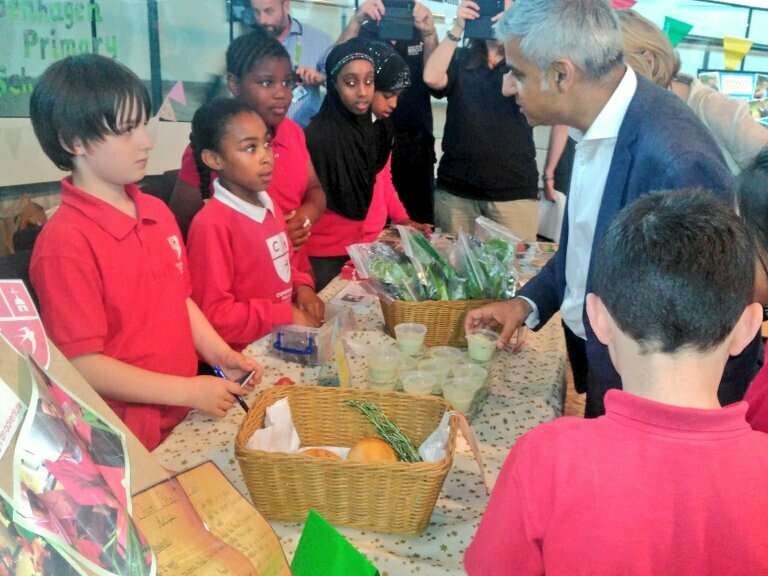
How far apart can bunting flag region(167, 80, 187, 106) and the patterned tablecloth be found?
2.11 meters

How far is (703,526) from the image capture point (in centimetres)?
72

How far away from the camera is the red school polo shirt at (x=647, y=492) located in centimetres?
71

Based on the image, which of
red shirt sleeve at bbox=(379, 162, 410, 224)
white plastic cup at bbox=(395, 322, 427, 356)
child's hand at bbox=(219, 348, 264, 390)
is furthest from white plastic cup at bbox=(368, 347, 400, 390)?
red shirt sleeve at bbox=(379, 162, 410, 224)

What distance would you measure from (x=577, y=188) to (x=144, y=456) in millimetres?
1168

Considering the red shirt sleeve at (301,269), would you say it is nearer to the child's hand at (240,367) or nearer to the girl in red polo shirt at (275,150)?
the girl in red polo shirt at (275,150)

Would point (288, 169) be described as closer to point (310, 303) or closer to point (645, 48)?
point (310, 303)

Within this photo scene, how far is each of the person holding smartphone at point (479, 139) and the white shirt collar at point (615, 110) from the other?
1.61m

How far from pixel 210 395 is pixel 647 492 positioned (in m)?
0.85

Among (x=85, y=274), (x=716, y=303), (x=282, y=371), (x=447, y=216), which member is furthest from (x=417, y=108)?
(x=716, y=303)

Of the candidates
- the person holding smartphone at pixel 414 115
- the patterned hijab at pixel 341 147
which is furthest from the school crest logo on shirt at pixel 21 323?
the person holding smartphone at pixel 414 115

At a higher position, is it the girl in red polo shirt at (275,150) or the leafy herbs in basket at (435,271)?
the girl in red polo shirt at (275,150)

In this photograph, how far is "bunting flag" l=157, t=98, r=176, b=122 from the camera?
3.46 meters

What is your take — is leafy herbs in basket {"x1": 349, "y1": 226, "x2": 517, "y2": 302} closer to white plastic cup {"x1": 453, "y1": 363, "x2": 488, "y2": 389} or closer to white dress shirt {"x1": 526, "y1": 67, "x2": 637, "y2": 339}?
white dress shirt {"x1": 526, "y1": 67, "x2": 637, "y2": 339}

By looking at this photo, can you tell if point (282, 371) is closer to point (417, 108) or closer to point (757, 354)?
point (757, 354)
